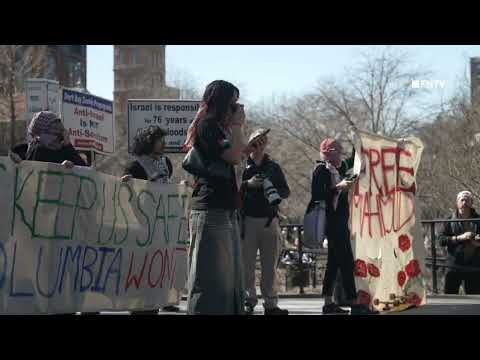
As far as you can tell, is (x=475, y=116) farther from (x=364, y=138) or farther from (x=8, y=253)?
(x=8, y=253)

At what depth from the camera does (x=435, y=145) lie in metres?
40.0

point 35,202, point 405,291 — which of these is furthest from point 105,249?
point 405,291

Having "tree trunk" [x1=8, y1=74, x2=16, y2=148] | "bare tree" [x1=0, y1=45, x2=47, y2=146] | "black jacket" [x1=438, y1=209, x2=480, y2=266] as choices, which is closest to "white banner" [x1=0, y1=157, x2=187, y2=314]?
"black jacket" [x1=438, y1=209, x2=480, y2=266]

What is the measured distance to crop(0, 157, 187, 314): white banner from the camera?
24.6ft

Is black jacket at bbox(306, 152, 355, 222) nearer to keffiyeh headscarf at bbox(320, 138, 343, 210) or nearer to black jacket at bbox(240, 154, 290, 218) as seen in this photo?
keffiyeh headscarf at bbox(320, 138, 343, 210)

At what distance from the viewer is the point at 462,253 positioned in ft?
43.8

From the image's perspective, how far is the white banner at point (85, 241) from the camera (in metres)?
7.51

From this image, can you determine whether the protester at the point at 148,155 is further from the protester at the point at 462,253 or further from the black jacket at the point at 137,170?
the protester at the point at 462,253

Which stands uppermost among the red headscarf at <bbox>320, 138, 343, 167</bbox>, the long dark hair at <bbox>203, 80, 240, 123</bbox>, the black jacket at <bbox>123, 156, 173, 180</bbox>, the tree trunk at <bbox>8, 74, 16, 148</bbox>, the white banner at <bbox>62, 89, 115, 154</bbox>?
the tree trunk at <bbox>8, 74, 16, 148</bbox>

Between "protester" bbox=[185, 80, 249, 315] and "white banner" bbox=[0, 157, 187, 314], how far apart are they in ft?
4.21

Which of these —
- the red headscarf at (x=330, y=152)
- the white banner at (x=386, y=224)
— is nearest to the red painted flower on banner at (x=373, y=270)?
the white banner at (x=386, y=224)
